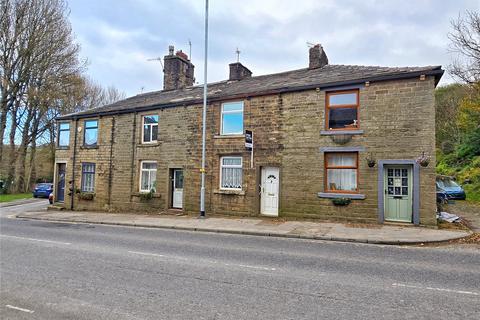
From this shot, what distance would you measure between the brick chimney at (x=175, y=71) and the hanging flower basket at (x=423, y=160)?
616 inches

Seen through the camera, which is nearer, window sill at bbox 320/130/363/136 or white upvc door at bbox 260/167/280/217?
window sill at bbox 320/130/363/136

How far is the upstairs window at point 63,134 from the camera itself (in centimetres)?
2158

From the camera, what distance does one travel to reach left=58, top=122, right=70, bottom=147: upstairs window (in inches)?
850

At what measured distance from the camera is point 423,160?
11602 millimetres

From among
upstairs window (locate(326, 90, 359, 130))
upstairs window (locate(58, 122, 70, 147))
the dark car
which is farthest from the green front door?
the dark car

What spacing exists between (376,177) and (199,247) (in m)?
7.58

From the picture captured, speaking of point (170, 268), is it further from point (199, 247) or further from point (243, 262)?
point (199, 247)

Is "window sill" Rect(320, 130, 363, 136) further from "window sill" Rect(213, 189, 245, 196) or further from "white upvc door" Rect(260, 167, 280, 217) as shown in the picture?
"window sill" Rect(213, 189, 245, 196)

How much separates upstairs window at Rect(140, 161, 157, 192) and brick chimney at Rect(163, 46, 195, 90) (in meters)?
6.64

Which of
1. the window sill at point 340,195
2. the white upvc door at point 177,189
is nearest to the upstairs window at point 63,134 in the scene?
the white upvc door at point 177,189

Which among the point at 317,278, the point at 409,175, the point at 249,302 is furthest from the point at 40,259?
the point at 409,175

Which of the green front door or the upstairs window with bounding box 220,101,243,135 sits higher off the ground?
the upstairs window with bounding box 220,101,243,135

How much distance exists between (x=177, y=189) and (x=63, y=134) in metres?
10.3

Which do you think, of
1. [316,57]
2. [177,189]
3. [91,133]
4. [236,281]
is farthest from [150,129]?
[236,281]
